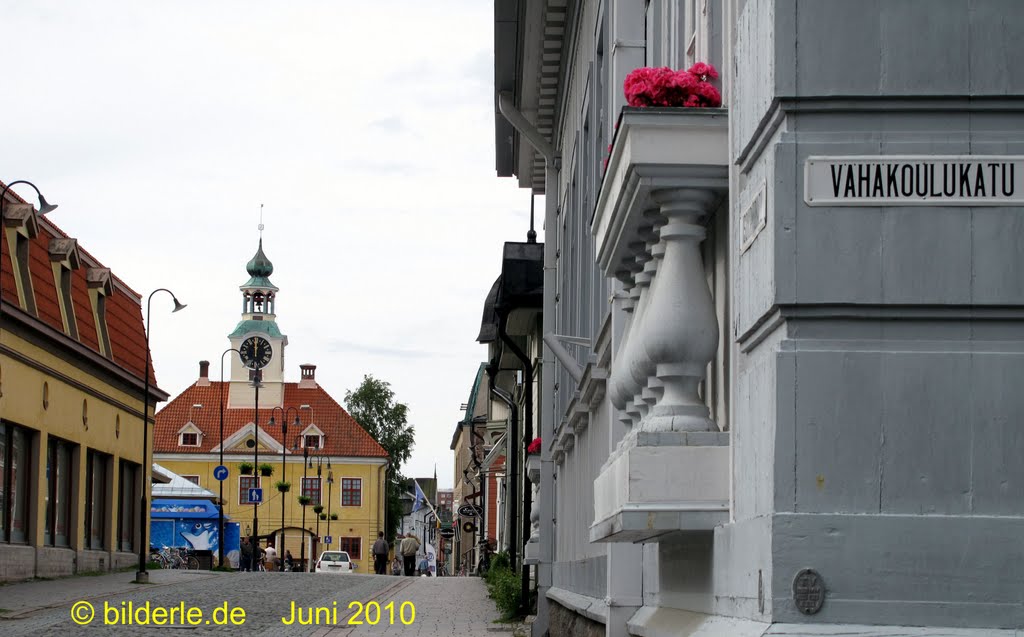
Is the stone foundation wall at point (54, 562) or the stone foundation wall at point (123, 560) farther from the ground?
the stone foundation wall at point (54, 562)

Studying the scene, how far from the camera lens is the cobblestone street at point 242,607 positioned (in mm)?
17578

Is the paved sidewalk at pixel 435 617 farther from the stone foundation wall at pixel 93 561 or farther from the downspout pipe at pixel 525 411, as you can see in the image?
the stone foundation wall at pixel 93 561

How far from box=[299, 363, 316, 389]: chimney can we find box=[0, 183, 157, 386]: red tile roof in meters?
68.3

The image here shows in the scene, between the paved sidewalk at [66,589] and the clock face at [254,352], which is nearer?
the paved sidewalk at [66,589]

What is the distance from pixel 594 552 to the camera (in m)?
11.0

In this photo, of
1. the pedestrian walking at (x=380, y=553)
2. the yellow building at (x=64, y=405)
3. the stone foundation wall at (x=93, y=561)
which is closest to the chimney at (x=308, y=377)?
the pedestrian walking at (x=380, y=553)

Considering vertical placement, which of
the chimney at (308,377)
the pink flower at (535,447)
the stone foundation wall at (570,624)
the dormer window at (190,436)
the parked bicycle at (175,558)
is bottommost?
the parked bicycle at (175,558)

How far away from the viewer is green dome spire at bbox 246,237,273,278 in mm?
116688

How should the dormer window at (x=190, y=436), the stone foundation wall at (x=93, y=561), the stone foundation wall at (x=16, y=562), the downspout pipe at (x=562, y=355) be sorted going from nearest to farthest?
the downspout pipe at (x=562, y=355) < the stone foundation wall at (x=16, y=562) < the stone foundation wall at (x=93, y=561) < the dormer window at (x=190, y=436)

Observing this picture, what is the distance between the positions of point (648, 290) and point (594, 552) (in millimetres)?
5500

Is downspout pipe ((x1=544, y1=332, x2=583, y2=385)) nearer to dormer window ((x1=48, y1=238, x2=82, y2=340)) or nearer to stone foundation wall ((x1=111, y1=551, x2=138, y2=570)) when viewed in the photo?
dormer window ((x1=48, y1=238, x2=82, y2=340))

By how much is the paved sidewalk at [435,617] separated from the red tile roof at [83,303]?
8.55 metres

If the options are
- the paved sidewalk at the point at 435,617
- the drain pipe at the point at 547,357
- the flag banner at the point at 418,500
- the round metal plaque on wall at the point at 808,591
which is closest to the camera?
the round metal plaque on wall at the point at 808,591

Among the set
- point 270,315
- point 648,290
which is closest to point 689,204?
point 648,290
